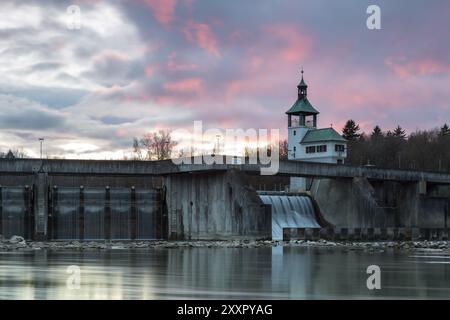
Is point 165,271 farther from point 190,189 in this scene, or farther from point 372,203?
point 372,203

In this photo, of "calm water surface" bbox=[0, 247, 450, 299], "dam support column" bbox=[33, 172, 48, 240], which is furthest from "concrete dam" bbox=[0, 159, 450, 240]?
"calm water surface" bbox=[0, 247, 450, 299]

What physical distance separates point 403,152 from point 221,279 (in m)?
130

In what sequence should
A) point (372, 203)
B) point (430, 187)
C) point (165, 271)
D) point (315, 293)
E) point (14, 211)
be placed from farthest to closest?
point (430, 187), point (372, 203), point (14, 211), point (165, 271), point (315, 293)

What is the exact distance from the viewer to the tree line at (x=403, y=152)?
5792 inches

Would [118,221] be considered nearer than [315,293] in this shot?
No

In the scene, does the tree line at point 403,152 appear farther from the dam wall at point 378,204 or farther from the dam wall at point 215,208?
the dam wall at point 215,208

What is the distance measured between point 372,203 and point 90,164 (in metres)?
30.7

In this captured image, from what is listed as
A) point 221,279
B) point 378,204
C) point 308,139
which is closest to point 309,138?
point 308,139

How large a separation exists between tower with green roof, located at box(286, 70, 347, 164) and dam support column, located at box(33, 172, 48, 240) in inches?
1813

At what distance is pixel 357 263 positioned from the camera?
3869cm

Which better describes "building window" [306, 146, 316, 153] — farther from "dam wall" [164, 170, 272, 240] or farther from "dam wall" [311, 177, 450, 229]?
"dam wall" [164, 170, 272, 240]

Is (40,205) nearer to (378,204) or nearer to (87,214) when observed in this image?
(87,214)
